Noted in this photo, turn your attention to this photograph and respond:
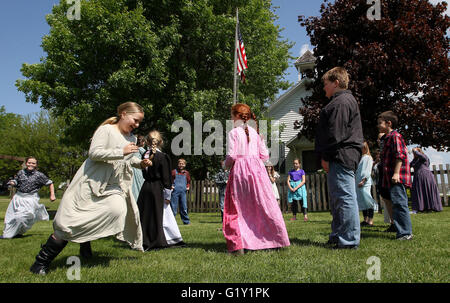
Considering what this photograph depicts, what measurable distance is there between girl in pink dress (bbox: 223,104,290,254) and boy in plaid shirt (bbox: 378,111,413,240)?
203 cm

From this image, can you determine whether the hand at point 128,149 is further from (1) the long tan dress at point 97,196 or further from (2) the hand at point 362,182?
(2) the hand at point 362,182

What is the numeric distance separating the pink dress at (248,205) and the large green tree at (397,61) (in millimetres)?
11904

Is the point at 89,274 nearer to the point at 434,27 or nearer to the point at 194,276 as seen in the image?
the point at 194,276

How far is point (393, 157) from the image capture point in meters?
5.32

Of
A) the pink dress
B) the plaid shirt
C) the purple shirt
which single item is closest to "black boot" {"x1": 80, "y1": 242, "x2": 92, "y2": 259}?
the pink dress

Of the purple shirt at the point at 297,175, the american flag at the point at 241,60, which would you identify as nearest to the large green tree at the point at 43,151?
the american flag at the point at 241,60

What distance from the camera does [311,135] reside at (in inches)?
669

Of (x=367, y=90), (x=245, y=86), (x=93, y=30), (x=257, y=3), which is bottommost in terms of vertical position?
(x=367, y=90)

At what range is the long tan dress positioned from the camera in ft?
10.9

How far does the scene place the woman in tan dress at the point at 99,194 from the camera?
3318 millimetres

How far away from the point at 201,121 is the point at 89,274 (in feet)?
40.2

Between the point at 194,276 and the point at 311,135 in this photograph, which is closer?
the point at 194,276

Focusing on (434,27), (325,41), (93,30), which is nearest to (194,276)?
(93,30)

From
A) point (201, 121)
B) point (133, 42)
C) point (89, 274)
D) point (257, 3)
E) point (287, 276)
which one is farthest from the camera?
point (257, 3)
